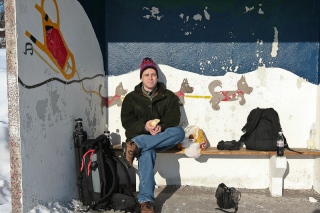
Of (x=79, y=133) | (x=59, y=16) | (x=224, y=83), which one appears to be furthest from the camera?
(x=224, y=83)

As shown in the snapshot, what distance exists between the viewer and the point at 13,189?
263cm

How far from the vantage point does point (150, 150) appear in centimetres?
340

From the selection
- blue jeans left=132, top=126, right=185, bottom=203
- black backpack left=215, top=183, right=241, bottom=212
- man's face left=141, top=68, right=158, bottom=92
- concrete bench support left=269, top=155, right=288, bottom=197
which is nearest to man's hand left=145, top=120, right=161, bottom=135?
blue jeans left=132, top=126, right=185, bottom=203

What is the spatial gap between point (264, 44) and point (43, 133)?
2666 mm

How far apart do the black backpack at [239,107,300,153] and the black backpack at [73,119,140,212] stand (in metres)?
1.46

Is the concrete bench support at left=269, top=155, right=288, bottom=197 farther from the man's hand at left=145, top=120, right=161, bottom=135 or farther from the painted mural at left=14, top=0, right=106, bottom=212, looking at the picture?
the painted mural at left=14, top=0, right=106, bottom=212

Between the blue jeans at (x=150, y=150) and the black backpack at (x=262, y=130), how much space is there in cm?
80

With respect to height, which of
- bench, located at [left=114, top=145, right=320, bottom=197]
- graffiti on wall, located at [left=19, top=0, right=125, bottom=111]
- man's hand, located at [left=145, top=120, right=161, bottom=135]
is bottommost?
bench, located at [left=114, top=145, right=320, bottom=197]

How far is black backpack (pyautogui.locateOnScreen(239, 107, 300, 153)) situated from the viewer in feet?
12.5

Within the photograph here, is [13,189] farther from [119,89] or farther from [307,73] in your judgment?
[307,73]

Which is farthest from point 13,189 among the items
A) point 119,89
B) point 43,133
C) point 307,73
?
point 307,73

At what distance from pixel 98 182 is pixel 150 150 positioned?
0.57 metres

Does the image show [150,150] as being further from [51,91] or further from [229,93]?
[229,93]

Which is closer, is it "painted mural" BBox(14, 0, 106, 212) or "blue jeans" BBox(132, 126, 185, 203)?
"painted mural" BBox(14, 0, 106, 212)
